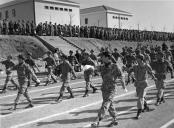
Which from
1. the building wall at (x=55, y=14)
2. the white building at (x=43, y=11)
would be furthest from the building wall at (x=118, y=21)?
the building wall at (x=55, y=14)

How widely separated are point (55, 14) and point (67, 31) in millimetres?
15313

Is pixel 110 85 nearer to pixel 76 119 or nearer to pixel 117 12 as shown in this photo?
pixel 76 119

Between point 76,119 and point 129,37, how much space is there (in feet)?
129

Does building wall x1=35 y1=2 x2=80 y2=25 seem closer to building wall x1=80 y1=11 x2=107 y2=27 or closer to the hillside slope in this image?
building wall x1=80 y1=11 x2=107 y2=27

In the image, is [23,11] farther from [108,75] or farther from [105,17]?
[108,75]

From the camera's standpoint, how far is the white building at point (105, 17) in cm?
7069

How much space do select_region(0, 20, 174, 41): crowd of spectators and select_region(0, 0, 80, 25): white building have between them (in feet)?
23.1

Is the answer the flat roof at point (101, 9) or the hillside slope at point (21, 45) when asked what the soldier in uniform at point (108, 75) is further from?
the flat roof at point (101, 9)

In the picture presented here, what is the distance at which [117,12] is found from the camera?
73.8 m

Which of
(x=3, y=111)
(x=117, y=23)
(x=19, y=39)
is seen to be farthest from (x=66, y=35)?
(x=117, y=23)

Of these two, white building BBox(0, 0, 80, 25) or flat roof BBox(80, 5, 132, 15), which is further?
flat roof BBox(80, 5, 132, 15)

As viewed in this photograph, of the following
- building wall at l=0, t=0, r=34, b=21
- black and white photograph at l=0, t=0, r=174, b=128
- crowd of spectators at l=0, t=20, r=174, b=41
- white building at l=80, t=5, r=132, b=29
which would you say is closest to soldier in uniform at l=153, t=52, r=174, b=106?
black and white photograph at l=0, t=0, r=174, b=128

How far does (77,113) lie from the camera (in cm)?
999

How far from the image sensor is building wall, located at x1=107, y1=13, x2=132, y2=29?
71.5 meters
